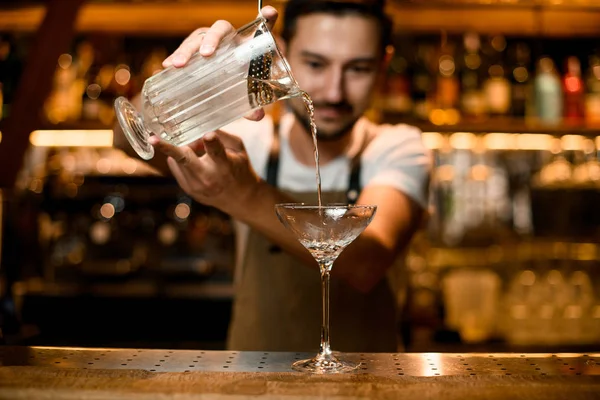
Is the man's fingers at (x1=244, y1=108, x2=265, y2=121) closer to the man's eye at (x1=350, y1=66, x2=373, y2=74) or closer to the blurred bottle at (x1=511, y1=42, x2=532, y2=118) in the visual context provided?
the man's eye at (x1=350, y1=66, x2=373, y2=74)

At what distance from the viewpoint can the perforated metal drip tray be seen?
1.06 metres

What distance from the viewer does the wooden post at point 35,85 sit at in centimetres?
189

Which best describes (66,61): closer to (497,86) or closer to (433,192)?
(433,192)

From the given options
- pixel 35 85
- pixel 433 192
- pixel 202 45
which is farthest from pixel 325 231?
pixel 433 192

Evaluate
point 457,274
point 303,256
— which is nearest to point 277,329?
point 303,256

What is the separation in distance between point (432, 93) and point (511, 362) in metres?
2.32

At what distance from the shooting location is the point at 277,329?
1921 millimetres

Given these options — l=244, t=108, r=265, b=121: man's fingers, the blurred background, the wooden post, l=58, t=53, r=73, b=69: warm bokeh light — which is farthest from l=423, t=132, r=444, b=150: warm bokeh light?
l=244, t=108, r=265, b=121: man's fingers

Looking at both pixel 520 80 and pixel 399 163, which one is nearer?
pixel 399 163

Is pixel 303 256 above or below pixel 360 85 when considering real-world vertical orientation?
below

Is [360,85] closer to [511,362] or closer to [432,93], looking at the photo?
[511,362]

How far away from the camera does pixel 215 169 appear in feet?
4.15

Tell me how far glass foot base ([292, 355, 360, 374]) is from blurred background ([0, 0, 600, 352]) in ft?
6.23

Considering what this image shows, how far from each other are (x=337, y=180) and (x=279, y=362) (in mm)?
900
